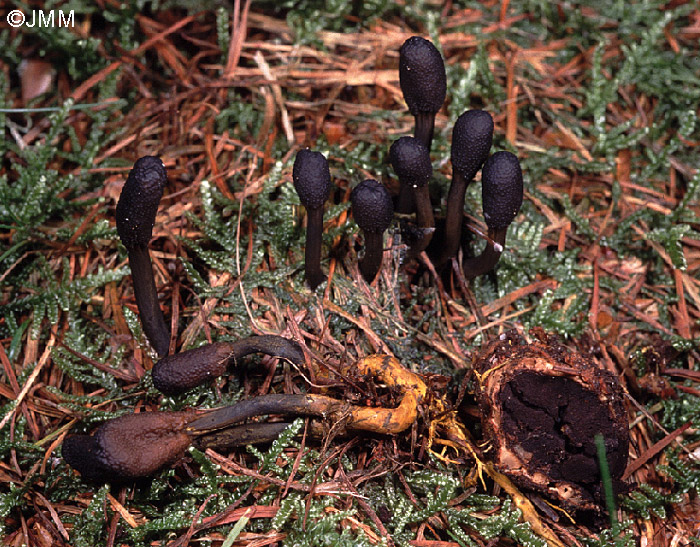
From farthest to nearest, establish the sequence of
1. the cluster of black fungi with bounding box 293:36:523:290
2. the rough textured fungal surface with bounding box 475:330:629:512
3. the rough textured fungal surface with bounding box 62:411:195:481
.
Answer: the cluster of black fungi with bounding box 293:36:523:290, the rough textured fungal surface with bounding box 475:330:629:512, the rough textured fungal surface with bounding box 62:411:195:481

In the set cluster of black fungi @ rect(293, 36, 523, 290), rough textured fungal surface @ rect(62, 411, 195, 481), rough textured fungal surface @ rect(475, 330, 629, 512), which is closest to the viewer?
rough textured fungal surface @ rect(62, 411, 195, 481)

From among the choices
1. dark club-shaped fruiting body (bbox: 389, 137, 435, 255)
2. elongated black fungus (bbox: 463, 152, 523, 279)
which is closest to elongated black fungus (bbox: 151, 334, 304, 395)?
dark club-shaped fruiting body (bbox: 389, 137, 435, 255)

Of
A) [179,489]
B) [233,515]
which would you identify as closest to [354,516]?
[233,515]

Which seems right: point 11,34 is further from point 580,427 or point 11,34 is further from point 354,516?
point 580,427

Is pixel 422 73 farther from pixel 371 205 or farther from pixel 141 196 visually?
pixel 141 196

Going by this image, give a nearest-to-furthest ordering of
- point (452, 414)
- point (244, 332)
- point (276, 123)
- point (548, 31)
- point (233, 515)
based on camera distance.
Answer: point (233, 515)
point (452, 414)
point (244, 332)
point (276, 123)
point (548, 31)

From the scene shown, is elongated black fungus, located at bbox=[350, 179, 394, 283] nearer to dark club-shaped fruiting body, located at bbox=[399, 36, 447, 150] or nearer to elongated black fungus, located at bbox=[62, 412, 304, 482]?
dark club-shaped fruiting body, located at bbox=[399, 36, 447, 150]
